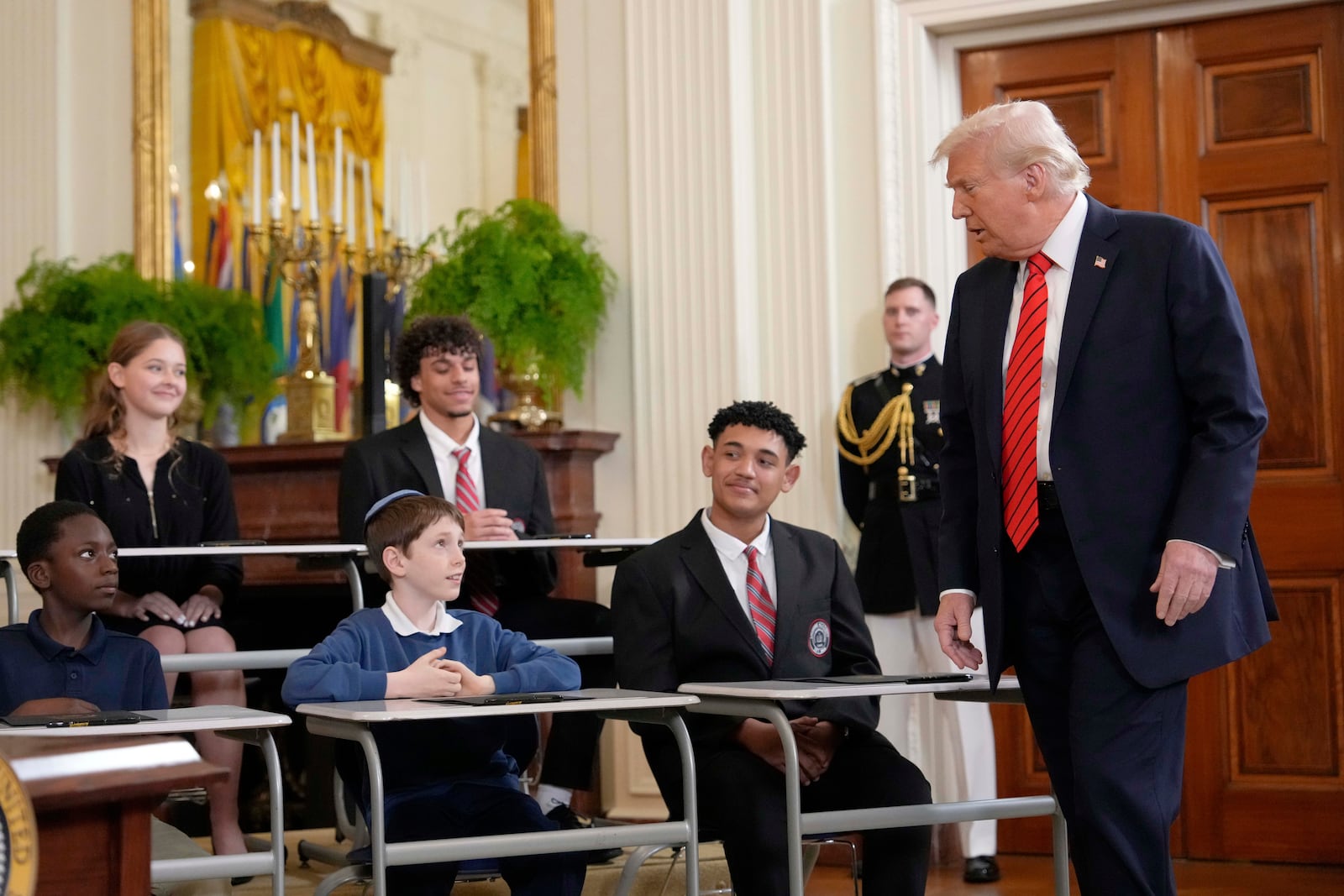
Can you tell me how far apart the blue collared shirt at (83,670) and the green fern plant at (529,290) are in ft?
6.82

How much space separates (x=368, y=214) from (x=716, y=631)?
9.99ft

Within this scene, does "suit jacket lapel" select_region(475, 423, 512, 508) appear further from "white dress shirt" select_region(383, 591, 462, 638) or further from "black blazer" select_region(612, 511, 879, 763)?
"white dress shirt" select_region(383, 591, 462, 638)

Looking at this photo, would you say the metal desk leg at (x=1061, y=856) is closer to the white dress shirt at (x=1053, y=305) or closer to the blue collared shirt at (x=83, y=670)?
the white dress shirt at (x=1053, y=305)

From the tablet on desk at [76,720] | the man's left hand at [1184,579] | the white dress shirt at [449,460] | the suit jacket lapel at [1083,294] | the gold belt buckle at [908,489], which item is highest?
the suit jacket lapel at [1083,294]

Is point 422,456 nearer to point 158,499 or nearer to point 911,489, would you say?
point 158,499

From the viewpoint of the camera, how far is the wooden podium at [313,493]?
4.86 metres

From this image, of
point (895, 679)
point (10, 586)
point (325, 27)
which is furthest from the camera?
point (325, 27)

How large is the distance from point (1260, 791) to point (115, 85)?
4.61 meters

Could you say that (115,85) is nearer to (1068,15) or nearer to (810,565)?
(1068,15)

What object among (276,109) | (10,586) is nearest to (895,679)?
(10,586)

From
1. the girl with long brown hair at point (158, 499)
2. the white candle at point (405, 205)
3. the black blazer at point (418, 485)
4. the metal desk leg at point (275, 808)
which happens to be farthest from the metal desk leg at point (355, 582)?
the white candle at point (405, 205)

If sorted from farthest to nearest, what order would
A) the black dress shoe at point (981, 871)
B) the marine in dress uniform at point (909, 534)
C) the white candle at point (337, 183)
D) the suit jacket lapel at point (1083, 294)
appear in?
1. the white candle at point (337, 183)
2. the marine in dress uniform at point (909, 534)
3. the black dress shoe at point (981, 871)
4. the suit jacket lapel at point (1083, 294)

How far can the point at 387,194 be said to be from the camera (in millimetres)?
5617

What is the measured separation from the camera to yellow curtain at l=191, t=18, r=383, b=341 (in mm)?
5637
